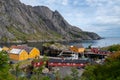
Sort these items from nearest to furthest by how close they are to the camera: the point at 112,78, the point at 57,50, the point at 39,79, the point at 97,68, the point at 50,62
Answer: the point at 39,79
the point at 112,78
the point at 97,68
the point at 50,62
the point at 57,50

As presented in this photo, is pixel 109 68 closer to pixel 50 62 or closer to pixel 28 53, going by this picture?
pixel 50 62

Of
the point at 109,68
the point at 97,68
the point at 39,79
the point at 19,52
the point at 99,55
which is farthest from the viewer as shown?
the point at 99,55

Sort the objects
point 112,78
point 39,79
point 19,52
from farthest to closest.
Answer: point 19,52, point 112,78, point 39,79

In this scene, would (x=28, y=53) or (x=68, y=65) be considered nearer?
(x=68, y=65)

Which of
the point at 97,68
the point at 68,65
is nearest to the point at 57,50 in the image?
the point at 68,65

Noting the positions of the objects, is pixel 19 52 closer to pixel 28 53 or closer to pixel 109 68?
pixel 28 53

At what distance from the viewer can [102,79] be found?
24.2 m

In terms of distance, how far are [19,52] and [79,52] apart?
3696cm

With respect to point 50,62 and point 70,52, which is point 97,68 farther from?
point 70,52

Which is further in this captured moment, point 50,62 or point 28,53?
point 28,53

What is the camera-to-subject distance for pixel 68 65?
80.7m

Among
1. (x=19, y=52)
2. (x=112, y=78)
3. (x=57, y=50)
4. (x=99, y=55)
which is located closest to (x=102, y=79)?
(x=112, y=78)

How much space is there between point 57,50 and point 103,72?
347ft

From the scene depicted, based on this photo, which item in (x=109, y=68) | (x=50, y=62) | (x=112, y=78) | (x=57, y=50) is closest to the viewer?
(x=112, y=78)
